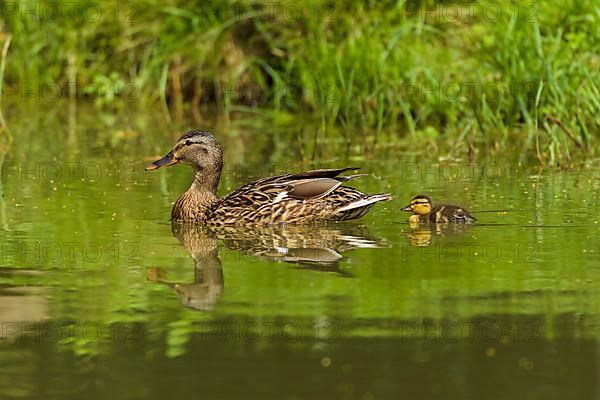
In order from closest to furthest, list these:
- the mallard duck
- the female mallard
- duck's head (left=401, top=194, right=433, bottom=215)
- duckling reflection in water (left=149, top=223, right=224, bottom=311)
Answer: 1. duckling reflection in water (left=149, top=223, right=224, bottom=311)
2. the mallard duck
3. duck's head (left=401, top=194, right=433, bottom=215)
4. the female mallard

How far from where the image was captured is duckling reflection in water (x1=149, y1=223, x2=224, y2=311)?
7012mm

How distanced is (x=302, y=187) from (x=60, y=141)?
17.1ft

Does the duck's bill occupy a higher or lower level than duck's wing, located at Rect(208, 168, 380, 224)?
higher

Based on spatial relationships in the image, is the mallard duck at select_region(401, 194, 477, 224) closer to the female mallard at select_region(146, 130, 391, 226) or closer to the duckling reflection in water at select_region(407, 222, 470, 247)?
the duckling reflection in water at select_region(407, 222, 470, 247)

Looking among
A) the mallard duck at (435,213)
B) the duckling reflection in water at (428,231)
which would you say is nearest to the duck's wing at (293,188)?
the mallard duck at (435,213)

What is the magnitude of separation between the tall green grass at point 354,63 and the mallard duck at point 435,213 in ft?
7.50

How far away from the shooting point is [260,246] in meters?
8.69

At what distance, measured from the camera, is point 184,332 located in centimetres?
629

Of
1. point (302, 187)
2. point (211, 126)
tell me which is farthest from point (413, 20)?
point (302, 187)

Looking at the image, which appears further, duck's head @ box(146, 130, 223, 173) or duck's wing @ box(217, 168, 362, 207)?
duck's head @ box(146, 130, 223, 173)

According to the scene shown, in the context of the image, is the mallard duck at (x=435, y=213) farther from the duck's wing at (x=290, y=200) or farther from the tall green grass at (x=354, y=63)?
the tall green grass at (x=354, y=63)

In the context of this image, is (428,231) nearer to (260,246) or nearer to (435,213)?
(435,213)

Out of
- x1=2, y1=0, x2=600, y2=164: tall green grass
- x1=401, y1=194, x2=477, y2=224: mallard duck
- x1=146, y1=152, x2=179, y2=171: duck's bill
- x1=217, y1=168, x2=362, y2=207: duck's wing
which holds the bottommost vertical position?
x1=401, y1=194, x2=477, y2=224: mallard duck

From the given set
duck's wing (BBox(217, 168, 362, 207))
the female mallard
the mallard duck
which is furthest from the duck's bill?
the mallard duck
